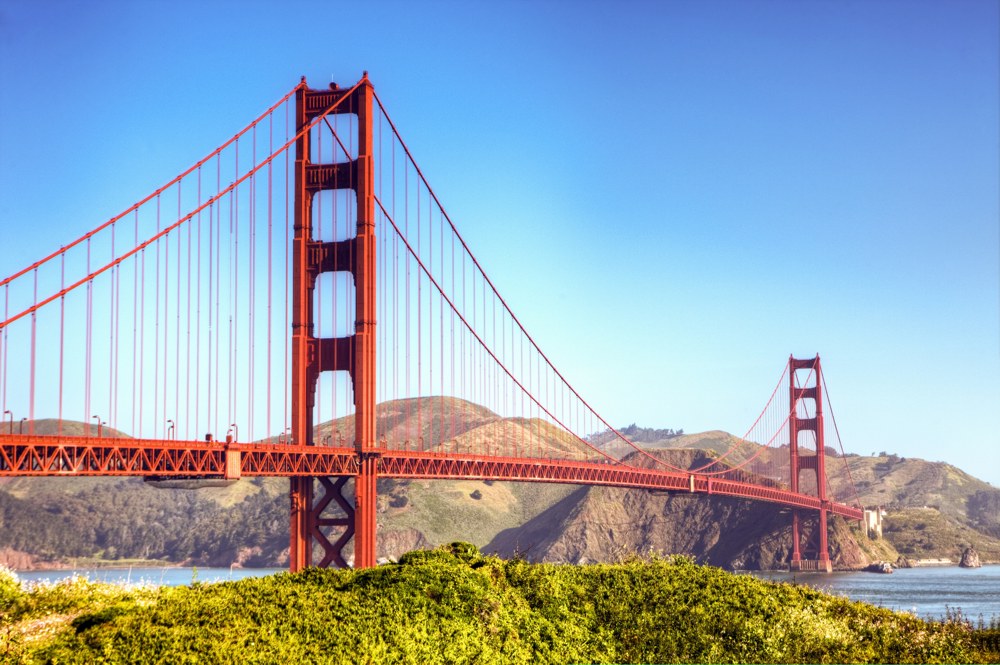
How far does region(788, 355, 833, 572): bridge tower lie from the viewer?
Result: 145 meters

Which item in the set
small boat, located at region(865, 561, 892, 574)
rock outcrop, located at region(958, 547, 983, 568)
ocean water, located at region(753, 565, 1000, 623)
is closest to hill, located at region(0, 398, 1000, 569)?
small boat, located at region(865, 561, 892, 574)

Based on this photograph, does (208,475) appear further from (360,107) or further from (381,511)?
(381,511)

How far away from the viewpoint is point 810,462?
547ft

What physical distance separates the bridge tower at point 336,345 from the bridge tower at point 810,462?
98.2 meters

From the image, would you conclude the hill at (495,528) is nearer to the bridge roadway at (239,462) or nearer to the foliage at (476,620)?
the bridge roadway at (239,462)

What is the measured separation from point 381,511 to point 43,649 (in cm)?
15041

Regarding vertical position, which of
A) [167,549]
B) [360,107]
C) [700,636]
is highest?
[360,107]

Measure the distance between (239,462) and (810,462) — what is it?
13111cm

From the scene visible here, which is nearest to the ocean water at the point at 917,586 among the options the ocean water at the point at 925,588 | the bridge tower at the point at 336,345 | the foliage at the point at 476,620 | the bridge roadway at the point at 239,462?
the ocean water at the point at 925,588

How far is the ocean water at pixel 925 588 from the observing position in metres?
77.2

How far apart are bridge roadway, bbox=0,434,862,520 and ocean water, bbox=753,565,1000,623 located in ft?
55.7

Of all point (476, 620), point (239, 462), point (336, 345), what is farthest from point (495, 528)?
point (476, 620)

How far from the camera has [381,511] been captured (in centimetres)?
16612

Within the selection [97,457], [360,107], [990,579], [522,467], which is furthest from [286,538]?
[97,457]
